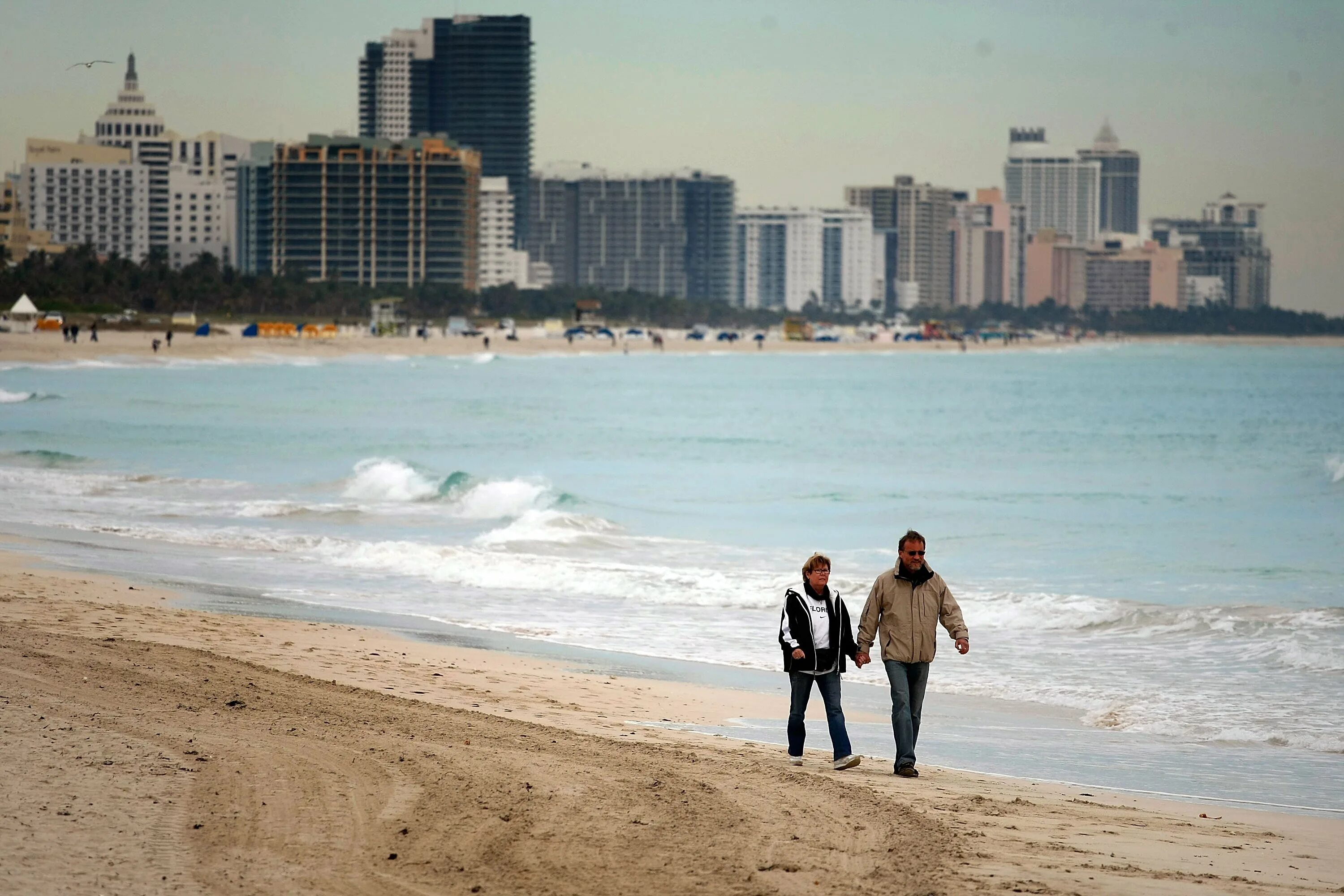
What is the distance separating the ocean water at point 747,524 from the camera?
13781 mm

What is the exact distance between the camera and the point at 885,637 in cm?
862

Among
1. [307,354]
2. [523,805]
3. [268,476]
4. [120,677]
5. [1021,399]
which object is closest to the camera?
[523,805]

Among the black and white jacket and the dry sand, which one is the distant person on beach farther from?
the dry sand

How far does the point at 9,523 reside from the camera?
2136 centimetres

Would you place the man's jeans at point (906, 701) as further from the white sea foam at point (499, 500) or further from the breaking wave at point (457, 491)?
the white sea foam at point (499, 500)

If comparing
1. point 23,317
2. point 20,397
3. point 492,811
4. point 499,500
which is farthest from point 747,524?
point 23,317

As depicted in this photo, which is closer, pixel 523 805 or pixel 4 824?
pixel 4 824

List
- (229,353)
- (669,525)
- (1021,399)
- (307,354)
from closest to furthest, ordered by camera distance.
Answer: (669,525), (1021,399), (229,353), (307,354)

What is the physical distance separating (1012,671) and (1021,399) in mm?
78812

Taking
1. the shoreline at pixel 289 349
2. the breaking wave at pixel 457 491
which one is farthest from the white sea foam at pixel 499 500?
the shoreline at pixel 289 349

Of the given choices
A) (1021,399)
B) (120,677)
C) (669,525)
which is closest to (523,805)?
(120,677)

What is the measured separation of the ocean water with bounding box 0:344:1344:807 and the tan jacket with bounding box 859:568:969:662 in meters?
2.68

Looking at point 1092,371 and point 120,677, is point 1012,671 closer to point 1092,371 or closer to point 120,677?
point 120,677

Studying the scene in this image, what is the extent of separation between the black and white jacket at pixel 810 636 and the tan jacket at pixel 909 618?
0.45 ft
